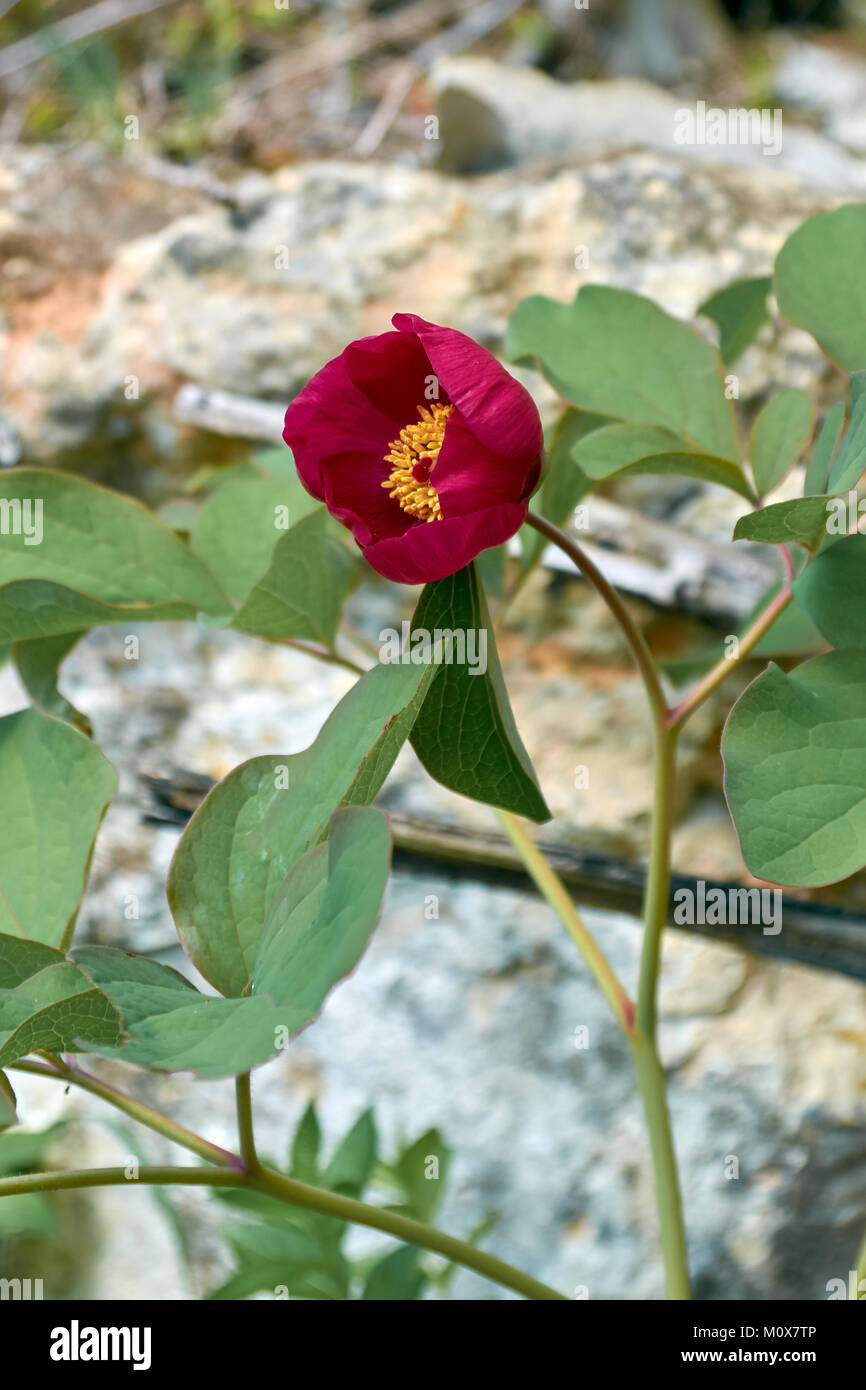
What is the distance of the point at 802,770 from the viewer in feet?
1.22

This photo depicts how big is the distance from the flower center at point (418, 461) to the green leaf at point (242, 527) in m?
0.17

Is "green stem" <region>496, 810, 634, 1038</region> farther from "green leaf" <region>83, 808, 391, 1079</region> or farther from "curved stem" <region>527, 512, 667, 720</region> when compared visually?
"green leaf" <region>83, 808, 391, 1079</region>

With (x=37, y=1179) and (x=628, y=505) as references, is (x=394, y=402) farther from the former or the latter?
(x=628, y=505)

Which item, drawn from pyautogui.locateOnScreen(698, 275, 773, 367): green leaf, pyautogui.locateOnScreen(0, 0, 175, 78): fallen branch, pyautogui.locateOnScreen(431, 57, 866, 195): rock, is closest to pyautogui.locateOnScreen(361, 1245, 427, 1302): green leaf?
pyautogui.locateOnScreen(698, 275, 773, 367): green leaf

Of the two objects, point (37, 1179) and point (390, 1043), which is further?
point (390, 1043)

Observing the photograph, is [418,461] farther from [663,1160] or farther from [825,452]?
[663,1160]

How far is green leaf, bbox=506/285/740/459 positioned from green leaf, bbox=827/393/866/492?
0.12 meters

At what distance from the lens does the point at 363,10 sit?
1718 millimetres

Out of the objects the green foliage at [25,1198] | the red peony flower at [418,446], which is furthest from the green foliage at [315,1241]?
the red peony flower at [418,446]

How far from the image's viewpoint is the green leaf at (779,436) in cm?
49

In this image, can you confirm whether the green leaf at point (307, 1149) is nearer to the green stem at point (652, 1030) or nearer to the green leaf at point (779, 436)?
the green stem at point (652, 1030)

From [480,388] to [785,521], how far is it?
12cm

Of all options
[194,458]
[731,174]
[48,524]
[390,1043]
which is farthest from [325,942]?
[731,174]

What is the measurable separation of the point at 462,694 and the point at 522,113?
108 centimetres
